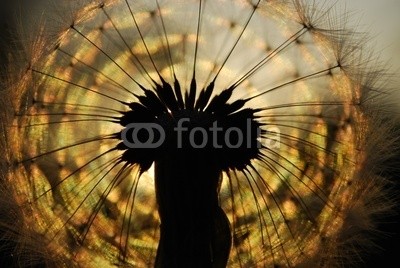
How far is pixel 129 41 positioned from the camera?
490 cm

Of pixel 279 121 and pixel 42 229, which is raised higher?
pixel 279 121

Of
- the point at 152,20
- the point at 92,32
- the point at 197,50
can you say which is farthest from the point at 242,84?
the point at 92,32

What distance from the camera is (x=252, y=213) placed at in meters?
4.79

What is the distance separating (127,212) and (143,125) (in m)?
0.85

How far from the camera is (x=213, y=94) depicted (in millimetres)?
4352

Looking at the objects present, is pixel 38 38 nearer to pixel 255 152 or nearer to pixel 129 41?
pixel 129 41

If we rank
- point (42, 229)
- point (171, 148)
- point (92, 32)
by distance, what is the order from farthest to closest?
point (92, 32) < point (42, 229) < point (171, 148)

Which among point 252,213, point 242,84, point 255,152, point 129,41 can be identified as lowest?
point 252,213

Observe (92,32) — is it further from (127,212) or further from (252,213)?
(252,213)

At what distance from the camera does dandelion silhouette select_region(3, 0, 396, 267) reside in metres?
4.67

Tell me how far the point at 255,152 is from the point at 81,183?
1.12 metres

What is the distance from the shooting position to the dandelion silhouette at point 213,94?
4.67 m

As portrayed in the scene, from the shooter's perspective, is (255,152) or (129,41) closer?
(255,152)

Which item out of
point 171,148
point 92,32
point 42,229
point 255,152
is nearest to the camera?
point 171,148
